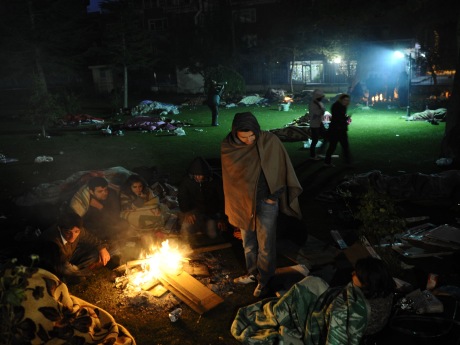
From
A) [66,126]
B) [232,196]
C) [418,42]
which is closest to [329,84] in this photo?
[418,42]

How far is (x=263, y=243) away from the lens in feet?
15.2

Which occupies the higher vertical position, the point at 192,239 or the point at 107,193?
the point at 107,193

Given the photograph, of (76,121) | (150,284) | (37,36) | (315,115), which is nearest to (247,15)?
(37,36)

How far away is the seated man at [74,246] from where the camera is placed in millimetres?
5023

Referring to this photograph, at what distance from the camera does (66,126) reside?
19.1 m

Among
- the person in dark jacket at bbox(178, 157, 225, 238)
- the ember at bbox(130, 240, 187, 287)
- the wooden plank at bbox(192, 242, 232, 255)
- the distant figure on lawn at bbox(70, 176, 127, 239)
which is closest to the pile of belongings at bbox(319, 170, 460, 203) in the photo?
the person in dark jacket at bbox(178, 157, 225, 238)

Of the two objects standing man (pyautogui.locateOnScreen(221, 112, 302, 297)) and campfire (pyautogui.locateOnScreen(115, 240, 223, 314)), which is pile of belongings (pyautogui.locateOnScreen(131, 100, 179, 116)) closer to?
campfire (pyautogui.locateOnScreen(115, 240, 223, 314))

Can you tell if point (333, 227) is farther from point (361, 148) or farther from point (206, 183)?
point (361, 148)

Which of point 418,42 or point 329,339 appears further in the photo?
point 418,42

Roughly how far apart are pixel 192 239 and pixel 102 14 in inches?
1600

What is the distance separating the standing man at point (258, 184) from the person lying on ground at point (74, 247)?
1.99 m

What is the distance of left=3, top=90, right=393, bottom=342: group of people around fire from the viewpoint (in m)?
4.30

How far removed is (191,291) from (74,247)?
1.76 metres

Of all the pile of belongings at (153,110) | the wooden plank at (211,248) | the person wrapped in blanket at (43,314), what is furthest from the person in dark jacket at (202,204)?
the pile of belongings at (153,110)
